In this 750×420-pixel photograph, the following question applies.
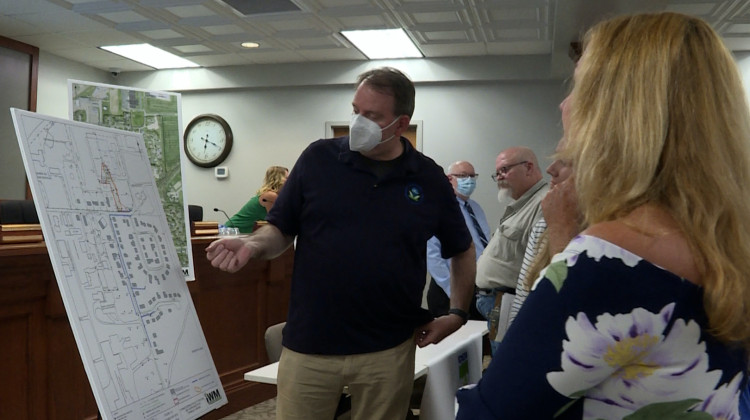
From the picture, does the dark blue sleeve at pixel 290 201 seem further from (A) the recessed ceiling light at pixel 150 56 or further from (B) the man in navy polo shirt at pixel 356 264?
(A) the recessed ceiling light at pixel 150 56

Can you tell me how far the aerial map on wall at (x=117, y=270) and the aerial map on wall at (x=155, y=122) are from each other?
0.19 metres

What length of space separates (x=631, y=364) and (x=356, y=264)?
3.78ft

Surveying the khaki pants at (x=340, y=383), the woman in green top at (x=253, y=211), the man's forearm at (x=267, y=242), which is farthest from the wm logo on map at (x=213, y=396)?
the woman in green top at (x=253, y=211)

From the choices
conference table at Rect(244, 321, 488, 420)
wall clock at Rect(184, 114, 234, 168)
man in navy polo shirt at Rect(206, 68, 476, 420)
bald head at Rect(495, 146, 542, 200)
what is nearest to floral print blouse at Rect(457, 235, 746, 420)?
man in navy polo shirt at Rect(206, 68, 476, 420)

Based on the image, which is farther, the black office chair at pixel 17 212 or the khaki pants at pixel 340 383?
the black office chair at pixel 17 212

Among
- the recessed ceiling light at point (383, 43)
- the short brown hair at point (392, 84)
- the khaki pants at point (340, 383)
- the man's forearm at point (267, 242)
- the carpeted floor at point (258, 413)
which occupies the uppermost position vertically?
the recessed ceiling light at point (383, 43)

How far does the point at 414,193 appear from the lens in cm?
203

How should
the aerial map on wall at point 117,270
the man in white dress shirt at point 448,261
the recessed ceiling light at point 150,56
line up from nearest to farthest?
the aerial map on wall at point 117,270, the man in white dress shirt at point 448,261, the recessed ceiling light at point 150,56

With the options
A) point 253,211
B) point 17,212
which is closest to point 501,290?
point 253,211

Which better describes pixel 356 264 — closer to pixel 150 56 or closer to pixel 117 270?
pixel 117 270

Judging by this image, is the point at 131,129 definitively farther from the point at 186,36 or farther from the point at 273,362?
the point at 186,36

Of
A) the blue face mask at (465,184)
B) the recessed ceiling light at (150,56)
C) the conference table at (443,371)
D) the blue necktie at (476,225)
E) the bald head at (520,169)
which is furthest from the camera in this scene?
the recessed ceiling light at (150,56)

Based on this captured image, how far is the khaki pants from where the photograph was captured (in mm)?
1905

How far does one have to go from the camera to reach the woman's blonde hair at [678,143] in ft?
2.62
